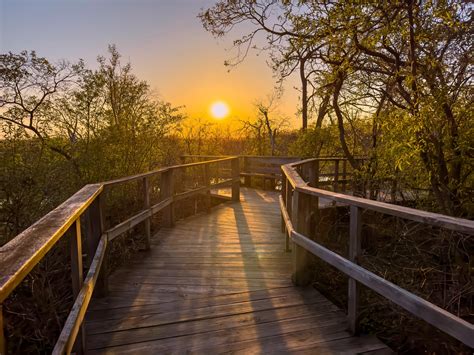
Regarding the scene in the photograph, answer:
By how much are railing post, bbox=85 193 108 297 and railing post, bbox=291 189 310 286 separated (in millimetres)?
1788

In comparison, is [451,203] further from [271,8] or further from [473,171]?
[271,8]

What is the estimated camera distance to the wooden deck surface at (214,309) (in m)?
2.11

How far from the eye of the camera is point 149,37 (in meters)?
9.38

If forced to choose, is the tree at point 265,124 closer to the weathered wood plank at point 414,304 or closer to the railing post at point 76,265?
the weathered wood plank at point 414,304

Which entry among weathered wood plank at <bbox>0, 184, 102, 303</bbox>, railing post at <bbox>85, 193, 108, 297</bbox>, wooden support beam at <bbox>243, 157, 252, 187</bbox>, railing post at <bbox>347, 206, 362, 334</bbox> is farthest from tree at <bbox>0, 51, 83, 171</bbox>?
railing post at <bbox>347, 206, 362, 334</bbox>

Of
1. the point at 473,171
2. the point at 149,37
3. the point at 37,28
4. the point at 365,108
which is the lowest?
the point at 473,171

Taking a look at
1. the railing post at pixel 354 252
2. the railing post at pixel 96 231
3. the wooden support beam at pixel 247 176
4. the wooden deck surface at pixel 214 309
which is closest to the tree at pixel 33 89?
the wooden deck surface at pixel 214 309

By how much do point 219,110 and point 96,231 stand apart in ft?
42.6

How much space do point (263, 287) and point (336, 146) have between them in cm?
762

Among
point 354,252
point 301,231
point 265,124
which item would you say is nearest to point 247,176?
point 265,124

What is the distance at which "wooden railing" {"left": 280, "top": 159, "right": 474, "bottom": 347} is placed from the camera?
4.46 feet

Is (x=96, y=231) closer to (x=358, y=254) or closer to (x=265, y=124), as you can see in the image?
(x=358, y=254)

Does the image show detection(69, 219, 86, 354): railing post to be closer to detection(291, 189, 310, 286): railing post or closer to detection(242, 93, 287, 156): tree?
detection(291, 189, 310, 286): railing post

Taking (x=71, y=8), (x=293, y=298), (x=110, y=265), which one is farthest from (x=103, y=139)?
(x=293, y=298)
